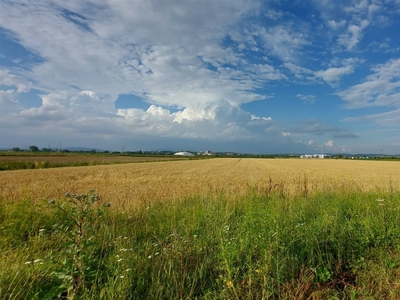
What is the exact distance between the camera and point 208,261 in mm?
3291

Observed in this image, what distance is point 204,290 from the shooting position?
2893 millimetres

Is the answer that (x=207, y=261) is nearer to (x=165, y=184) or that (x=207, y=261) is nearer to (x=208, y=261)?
(x=208, y=261)

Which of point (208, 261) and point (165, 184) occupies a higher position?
point (208, 261)

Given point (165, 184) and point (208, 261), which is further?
point (165, 184)

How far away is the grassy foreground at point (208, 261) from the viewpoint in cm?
270

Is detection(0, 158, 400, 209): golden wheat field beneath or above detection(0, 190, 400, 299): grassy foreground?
beneath

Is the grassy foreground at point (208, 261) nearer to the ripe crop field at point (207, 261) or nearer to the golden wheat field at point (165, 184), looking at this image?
the ripe crop field at point (207, 261)

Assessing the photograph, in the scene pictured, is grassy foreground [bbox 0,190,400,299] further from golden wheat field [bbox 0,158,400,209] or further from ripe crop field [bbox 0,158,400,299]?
golden wheat field [bbox 0,158,400,209]

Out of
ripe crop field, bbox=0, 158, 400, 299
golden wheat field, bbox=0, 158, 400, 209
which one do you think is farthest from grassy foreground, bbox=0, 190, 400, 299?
golden wheat field, bbox=0, 158, 400, 209

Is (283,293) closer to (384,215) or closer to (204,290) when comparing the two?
(204,290)

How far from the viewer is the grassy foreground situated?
2.70m

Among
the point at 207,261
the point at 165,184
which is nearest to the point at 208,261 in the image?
the point at 207,261

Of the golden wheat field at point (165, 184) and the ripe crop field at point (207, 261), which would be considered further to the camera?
the golden wheat field at point (165, 184)

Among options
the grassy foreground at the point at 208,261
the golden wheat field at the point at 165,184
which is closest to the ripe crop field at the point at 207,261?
the grassy foreground at the point at 208,261
